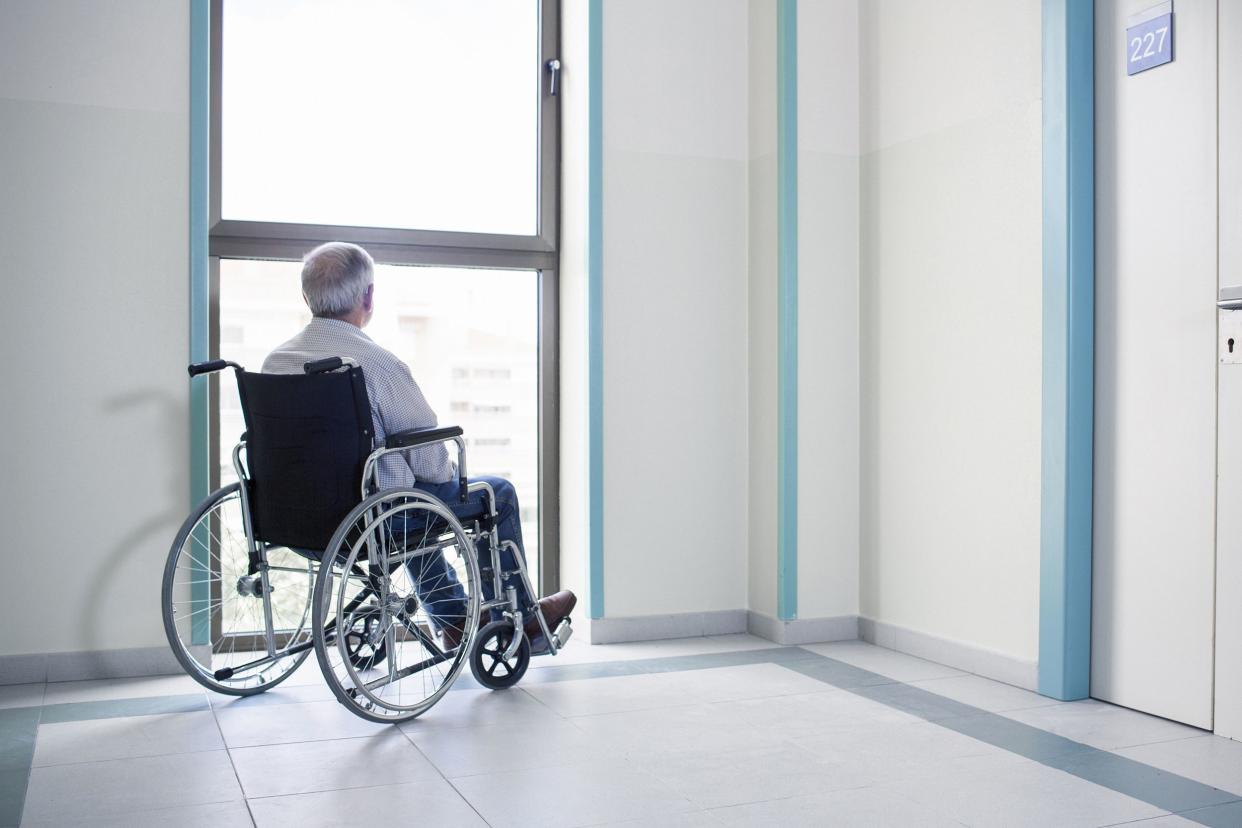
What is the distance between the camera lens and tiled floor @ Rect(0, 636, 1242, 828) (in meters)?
2.02

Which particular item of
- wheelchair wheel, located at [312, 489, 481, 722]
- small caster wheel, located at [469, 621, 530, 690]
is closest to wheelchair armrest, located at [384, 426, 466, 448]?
wheelchair wheel, located at [312, 489, 481, 722]

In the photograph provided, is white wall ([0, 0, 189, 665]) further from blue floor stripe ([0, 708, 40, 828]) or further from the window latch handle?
the window latch handle

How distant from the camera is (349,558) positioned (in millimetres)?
2379

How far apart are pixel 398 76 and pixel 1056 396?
7.13 feet

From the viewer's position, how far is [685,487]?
364 centimetres

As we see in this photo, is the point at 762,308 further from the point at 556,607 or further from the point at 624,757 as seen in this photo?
the point at 624,757

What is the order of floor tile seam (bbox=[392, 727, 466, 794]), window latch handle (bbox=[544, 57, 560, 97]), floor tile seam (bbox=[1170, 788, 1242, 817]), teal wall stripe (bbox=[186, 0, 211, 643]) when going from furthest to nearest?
window latch handle (bbox=[544, 57, 560, 97]) → teal wall stripe (bbox=[186, 0, 211, 643]) → floor tile seam (bbox=[392, 727, 466, 794]) → floor tile seam (bbox=[1170, 788, 1242, 817])

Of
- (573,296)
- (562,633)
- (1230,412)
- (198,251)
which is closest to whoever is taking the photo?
(1230,412)

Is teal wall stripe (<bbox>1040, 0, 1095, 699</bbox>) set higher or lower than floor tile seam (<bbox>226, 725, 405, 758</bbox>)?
higher

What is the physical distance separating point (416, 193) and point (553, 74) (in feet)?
2.03

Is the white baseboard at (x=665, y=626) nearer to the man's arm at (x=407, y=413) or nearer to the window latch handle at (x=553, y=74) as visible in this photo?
the man's arm at (x=407, y=413)

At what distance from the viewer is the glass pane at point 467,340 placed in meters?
3.40

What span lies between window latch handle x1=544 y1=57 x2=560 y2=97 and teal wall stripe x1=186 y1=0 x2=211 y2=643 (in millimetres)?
1092

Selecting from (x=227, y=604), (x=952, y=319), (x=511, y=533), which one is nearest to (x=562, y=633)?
(x=511, y=533)
